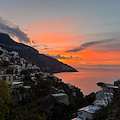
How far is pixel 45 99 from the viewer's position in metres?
18.1

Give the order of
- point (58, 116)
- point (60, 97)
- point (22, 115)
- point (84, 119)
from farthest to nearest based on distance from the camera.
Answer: point (60, 97) < point (58, 116) < point (84, 119) < point (22, 115)

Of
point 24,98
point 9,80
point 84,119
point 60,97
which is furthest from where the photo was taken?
point 9,80

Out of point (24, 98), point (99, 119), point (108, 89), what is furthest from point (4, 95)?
point (108, 89)

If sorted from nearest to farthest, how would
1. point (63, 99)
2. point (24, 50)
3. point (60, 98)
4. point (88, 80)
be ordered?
point (60, 98), point (63, 99), point (88, 80), point (24, 50)

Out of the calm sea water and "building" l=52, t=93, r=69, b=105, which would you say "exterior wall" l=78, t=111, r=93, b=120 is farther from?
the calm sea water

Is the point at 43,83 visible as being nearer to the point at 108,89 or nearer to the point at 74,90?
the point at 108,89

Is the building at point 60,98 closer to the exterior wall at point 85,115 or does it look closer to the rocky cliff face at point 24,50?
the exterior wall at point 85,115

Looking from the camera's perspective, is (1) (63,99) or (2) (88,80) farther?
(2) (88,80)

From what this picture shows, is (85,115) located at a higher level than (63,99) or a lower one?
higher

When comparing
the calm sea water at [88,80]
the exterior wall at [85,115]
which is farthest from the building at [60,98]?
the calm sea water at [88,80]

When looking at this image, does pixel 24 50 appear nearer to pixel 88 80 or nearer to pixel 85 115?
pixel 88 80

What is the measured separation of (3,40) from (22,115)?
102 meters

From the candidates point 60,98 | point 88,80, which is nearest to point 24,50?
point 88,80

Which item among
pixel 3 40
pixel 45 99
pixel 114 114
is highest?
pixel 3 40
